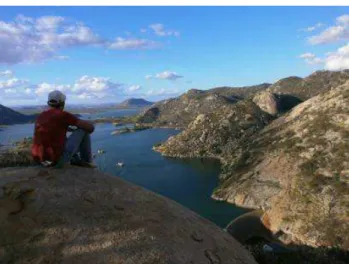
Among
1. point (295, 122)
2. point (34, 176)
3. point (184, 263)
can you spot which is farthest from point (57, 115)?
point (295, 122)

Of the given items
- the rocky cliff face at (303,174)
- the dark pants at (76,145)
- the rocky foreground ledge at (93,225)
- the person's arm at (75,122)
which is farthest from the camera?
the rocky cliff face at (303,174)

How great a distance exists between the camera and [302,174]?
130 m

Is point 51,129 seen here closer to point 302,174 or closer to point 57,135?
point 57,135

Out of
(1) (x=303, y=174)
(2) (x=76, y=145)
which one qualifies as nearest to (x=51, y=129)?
(2) (x=76, y=145)

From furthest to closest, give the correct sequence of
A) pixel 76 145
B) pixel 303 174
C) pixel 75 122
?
pixel 303 174 → pixel 76 145 → pixel 75 122

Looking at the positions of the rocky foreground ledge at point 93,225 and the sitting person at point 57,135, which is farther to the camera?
the sitting person at point 57,135

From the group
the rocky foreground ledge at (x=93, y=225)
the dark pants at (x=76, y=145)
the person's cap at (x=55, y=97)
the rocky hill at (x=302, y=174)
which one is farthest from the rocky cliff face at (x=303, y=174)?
the person's cap at (x=55, y=97)

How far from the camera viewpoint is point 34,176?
15.4 metres

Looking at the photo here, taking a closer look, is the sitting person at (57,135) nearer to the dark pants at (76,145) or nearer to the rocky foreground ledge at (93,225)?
the dark pants at (76,145)

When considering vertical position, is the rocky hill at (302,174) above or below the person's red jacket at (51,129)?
below

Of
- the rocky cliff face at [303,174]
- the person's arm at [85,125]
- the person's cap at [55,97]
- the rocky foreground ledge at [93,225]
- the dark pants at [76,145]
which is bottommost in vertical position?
the rocky cliff face at [303,174]

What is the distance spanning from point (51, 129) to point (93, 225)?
360 centimetres

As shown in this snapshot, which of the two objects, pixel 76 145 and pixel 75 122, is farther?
pixel 76 145

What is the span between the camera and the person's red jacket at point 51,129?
592 inches
